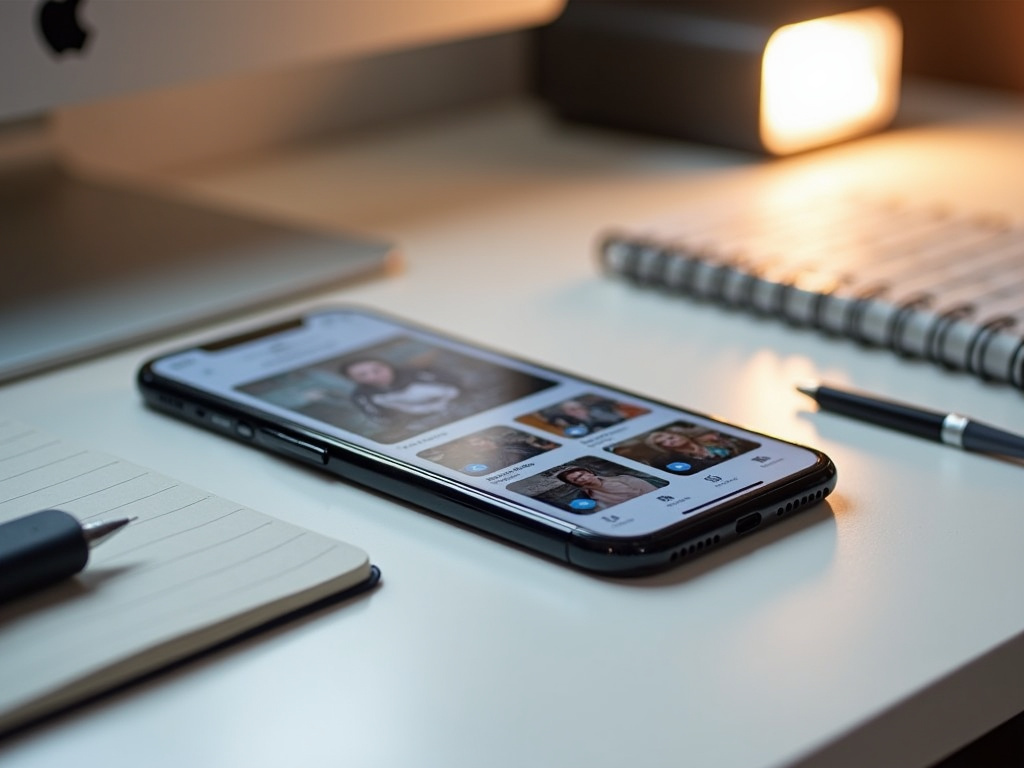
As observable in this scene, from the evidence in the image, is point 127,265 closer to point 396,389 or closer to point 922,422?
point 396,389

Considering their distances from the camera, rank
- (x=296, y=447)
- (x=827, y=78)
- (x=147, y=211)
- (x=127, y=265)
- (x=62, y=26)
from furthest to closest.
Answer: (x=827, y=78) → (x=147, y=211) → (x=127, y=265) → (x=62, y=26) → (x=296, y=447)

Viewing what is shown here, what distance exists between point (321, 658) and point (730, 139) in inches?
25.8

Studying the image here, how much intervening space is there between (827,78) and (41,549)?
2.33ft

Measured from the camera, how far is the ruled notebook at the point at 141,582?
41 centimetres

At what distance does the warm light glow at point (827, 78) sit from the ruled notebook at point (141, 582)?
59 cm

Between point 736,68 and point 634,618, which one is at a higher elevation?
point 736,68

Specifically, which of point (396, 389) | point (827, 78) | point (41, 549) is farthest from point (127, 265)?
point (827, 78)

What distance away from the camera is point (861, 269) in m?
0.71

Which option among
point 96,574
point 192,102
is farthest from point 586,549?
point 192,102

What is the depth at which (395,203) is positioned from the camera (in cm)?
95

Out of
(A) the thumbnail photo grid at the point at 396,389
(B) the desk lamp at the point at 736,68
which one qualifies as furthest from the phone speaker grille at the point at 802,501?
(B) the desk lamp at the point at 736,68

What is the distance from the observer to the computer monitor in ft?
2.21

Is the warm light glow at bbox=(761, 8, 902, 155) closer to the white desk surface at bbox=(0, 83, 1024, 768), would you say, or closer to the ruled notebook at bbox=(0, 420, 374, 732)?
the white desk surface at bbox=(0, 83, 1024, 768)

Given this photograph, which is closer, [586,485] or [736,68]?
[586,485]
